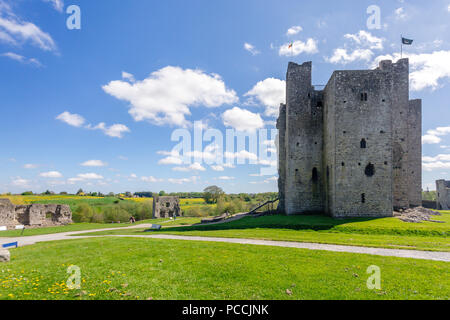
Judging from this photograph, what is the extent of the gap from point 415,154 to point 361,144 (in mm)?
10862

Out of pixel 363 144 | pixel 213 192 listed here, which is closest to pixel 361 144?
pixel 363 144

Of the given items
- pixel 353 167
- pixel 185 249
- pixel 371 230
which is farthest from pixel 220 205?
pixel 185 249

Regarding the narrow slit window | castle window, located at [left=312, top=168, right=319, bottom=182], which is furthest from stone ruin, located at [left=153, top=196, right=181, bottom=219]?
the narrow slit window

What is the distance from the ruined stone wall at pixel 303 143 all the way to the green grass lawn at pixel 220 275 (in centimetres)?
1511

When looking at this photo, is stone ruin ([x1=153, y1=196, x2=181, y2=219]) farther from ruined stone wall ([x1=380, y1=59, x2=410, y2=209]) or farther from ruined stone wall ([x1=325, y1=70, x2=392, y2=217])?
ruined stone wall ([x1=380, y1=59, x2=410, y2=209])

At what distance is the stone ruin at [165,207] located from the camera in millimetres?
38500

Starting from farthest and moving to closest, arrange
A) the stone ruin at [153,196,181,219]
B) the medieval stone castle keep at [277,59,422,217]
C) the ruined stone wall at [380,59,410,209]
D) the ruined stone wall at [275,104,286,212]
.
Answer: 1. the stone ruin at [153,196,181,219]
2. the ruined stone wall at [275,104,286,212]
3. the ruined stone wall at [380,59,410,209]
4. the medieval stone castle keep at [277,59,422,217]

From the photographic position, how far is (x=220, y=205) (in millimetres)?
48406

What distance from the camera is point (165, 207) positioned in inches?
1554

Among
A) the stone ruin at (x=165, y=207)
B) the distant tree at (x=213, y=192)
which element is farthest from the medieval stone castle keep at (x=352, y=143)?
the distant tree at (x=213, y=192)

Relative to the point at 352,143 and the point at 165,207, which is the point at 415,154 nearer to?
the point at 352,143

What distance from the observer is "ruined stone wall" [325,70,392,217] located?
19328 millimetres
